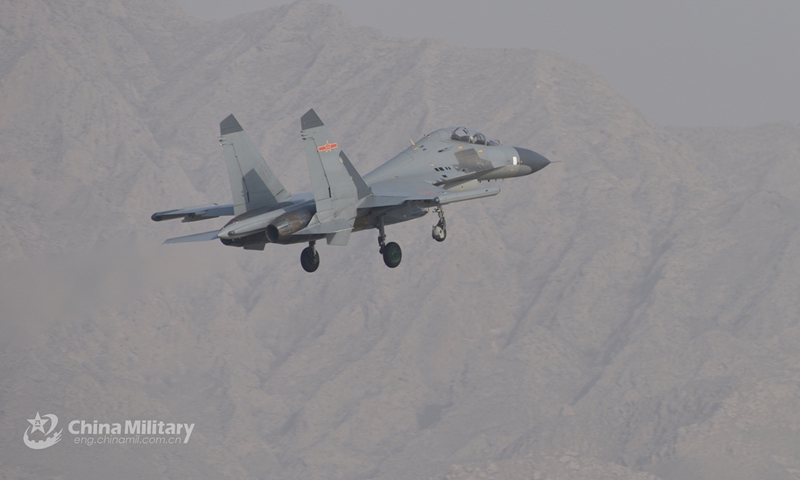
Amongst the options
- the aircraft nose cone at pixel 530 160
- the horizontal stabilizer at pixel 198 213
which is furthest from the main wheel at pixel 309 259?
the aircraft nose cone at pixel 530 160

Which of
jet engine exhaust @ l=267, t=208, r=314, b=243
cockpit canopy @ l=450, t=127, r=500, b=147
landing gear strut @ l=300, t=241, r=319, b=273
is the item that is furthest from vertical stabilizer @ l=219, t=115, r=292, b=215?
cockpit canopy @ l=450, t=127, r=500, b=147

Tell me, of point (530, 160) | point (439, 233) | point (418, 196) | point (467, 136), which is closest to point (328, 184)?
point (418, 196)

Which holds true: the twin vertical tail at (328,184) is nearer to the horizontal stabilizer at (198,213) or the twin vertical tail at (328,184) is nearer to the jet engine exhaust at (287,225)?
the jet engine exhaust at (287,225)

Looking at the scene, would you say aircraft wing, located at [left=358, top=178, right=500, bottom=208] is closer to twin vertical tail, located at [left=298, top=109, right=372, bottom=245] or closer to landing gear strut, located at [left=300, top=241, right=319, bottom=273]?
twin vertical tail, located at [left=298, top=109, right=372, bottom=245]

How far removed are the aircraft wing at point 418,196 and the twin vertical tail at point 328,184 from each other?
2.65 feet

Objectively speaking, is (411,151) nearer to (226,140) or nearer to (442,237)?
(442,237)

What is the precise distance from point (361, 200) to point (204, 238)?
19.2 feet

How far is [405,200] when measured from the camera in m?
49.5

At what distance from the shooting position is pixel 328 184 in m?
48.6

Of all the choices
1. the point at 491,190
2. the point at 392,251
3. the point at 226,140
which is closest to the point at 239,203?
the point at 226,140

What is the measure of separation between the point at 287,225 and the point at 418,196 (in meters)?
5.24

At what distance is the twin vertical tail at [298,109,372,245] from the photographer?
48.1m

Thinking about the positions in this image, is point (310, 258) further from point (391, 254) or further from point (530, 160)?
point (530, 160)

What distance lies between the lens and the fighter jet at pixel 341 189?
4828 centimetres
